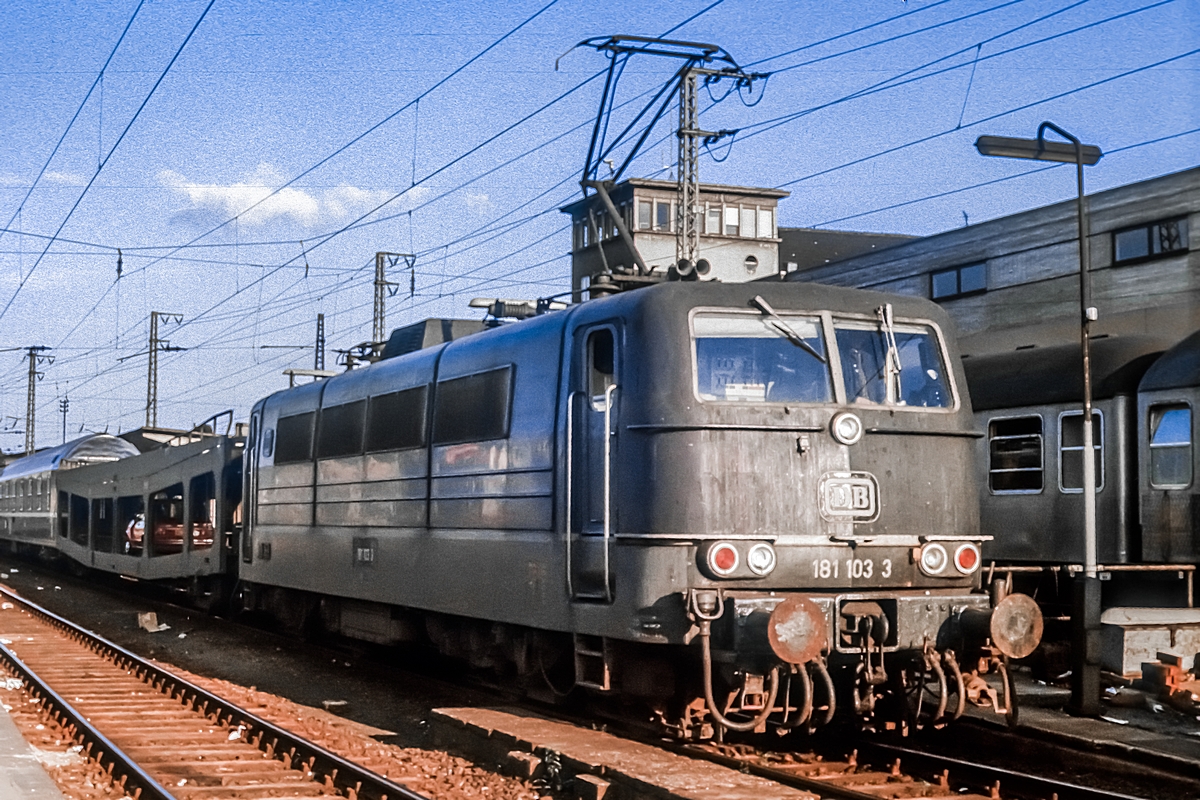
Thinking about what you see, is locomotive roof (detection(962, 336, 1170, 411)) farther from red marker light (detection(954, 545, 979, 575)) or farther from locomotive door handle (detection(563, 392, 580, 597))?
locomotive door handle (detection(563, 392, 580, 597))

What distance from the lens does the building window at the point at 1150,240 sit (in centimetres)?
2303

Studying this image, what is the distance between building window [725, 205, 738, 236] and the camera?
57500 millimetres

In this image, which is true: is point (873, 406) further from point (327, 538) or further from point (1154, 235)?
point (1154, 235)

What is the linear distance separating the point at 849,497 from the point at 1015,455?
28.6ft

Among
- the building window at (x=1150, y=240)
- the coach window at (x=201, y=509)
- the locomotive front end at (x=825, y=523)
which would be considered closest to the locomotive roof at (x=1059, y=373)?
the building window at (x=1150, y=240)

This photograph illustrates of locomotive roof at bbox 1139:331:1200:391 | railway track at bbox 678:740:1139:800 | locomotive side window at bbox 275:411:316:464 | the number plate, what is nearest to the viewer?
railway track at bbox 678:740:1139:800

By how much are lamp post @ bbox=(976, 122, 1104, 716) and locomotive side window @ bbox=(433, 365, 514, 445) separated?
5.08 meters

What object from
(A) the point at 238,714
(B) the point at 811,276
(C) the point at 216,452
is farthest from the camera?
(B) the point at 811,276

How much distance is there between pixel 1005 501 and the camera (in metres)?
17.4

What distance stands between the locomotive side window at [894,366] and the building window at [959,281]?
18.1 metres

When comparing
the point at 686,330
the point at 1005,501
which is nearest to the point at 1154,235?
the point at 1005,501

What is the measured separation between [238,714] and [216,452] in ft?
34.5

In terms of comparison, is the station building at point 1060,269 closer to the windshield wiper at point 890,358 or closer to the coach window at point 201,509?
the windshield wiper at point 890,358

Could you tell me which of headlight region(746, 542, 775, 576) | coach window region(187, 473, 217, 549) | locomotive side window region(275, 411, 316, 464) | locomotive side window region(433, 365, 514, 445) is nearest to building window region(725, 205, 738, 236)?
coach window region(187, 473, 217, 549)
